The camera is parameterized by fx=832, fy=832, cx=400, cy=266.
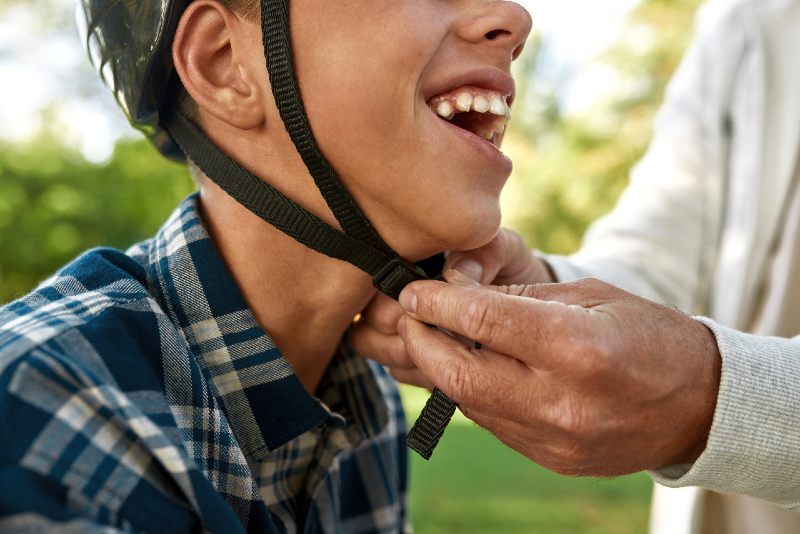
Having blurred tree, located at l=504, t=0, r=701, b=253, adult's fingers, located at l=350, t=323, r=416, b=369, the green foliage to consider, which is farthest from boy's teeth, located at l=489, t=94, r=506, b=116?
blurred tree, located at l=504, t=0, r=701, b=253

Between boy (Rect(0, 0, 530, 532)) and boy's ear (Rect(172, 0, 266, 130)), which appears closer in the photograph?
boy (Rect(0, 0, 530, 532))

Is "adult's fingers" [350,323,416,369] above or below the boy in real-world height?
below

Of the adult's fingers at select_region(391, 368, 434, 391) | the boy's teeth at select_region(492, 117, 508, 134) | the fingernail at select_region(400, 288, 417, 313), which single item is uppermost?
the boy's teeth at select_region(492, 117, 508, 134)

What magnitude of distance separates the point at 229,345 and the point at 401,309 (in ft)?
1.60

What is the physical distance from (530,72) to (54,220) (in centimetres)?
1464

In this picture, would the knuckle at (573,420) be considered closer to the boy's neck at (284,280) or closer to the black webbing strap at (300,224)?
the black webbing strap at (300,224)

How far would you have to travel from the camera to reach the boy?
5.54 ft

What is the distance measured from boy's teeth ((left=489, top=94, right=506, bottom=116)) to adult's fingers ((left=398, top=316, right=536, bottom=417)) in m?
0.57

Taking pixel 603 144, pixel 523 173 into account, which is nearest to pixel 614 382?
pixel 603 144

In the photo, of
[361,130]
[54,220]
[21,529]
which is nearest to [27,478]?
[21,529]

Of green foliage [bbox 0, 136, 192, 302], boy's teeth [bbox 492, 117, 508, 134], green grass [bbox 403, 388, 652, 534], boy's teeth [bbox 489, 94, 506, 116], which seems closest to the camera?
boy's teeth [bbox 489, 94, 506, 116]

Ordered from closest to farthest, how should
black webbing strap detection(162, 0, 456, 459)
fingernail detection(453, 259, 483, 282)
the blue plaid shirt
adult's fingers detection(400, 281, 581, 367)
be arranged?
the blue plaid shirt, adult's fingers detection(400, 281, 581, 367), black webbing strap detection(162, 0, 456, 459), fingernail detection(453, 259, 483, 282)

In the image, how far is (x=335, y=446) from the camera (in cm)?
217

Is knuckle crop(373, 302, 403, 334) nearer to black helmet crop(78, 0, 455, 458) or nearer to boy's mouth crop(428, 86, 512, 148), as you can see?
black helmet crop(78, 0, 455, 458)
